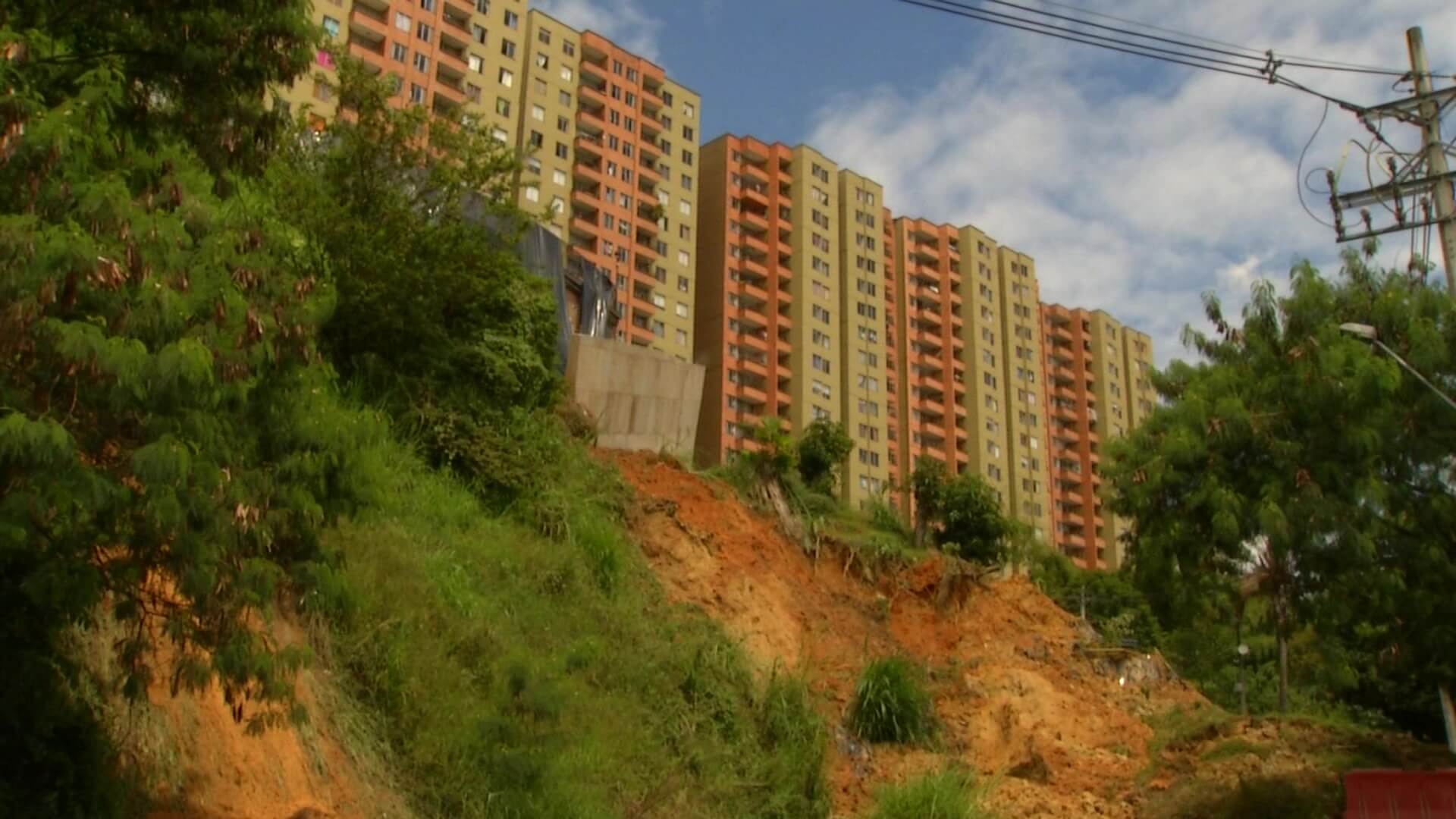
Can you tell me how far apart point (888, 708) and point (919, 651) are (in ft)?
16.9

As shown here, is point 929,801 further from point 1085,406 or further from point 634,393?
point 1085,406

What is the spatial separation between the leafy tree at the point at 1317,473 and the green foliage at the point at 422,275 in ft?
32.5

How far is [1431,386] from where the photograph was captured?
16406mm

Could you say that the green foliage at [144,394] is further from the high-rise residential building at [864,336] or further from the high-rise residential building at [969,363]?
the high-rise residential building at [969,363]

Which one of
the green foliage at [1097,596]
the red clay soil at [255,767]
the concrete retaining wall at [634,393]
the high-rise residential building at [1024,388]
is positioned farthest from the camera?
the high-rise residential building at [1024,388]

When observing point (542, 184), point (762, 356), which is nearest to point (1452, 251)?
point (542, 184)

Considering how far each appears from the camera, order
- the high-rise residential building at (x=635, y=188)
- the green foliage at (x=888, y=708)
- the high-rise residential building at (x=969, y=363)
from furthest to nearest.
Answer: the high-rise residential building at (x=969, y=363), the high-rise residential building at (x=635, y=188), the green foliage at (x=888, y=708)

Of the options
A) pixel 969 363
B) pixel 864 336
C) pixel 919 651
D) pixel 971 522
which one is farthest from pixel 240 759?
pixel 969 363

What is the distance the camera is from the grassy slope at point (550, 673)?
1296cm

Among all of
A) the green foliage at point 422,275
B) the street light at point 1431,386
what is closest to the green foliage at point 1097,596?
the street light at point 1431,386

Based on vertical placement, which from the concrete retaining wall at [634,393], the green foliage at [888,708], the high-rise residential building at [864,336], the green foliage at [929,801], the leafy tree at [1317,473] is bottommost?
the green foliage at [929,801]

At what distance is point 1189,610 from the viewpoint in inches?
779

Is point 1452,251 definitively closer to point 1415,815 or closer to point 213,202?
point 1415,815

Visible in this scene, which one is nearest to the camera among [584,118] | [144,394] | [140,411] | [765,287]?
[144,394]
